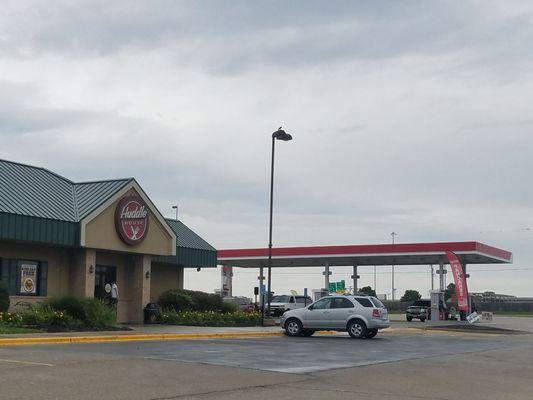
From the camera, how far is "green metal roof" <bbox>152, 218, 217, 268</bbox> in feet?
125

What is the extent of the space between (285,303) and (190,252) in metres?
12.3

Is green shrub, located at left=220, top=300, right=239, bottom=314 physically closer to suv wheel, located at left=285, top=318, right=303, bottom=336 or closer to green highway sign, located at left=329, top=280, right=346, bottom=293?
suv wheel, located at left=285, top=318, right=303, bottom=336

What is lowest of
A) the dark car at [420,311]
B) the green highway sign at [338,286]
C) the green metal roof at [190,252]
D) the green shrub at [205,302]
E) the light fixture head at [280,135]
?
the dark car at [420,311]

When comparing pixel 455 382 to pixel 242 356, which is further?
pixel 242 356

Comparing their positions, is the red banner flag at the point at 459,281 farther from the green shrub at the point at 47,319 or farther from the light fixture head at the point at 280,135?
the green shrub at the point at 47,319

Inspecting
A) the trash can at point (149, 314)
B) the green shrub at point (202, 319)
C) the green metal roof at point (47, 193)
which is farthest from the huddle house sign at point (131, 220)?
the green shrub at point (202, 319)

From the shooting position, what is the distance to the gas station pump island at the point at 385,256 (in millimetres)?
56500

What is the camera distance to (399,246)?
5994 cm

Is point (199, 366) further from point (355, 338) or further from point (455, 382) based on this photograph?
point (355, 338)

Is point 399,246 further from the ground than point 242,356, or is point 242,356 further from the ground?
point 399,246

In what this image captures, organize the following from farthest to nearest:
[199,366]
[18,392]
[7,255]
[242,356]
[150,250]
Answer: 1. [150,250]
2. [7,255]
3. [242,356]
4. [199,366]
5. [18,392]

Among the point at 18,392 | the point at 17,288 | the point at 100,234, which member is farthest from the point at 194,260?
the point at 18,392

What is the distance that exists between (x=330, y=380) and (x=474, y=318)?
40.0 meters

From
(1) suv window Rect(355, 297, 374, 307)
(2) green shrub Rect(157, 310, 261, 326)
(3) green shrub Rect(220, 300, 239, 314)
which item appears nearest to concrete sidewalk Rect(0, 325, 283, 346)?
(1) suv window Rect(355, 297, 374, 307)
